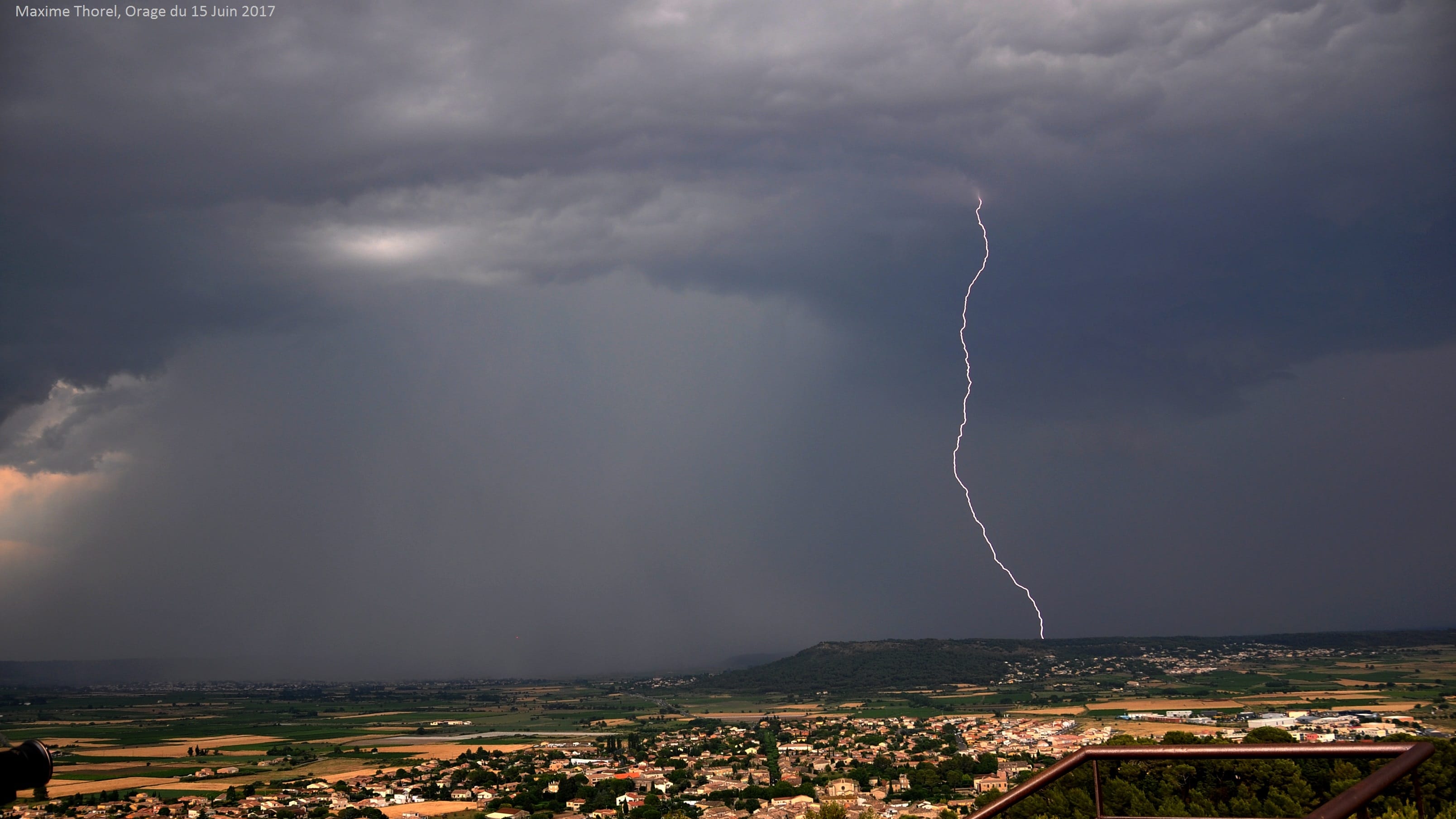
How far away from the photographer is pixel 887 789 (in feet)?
108

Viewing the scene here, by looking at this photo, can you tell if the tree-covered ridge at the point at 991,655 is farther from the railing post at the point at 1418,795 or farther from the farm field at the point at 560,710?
the railing post at the point at 1418,795

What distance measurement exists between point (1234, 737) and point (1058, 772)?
3455cm

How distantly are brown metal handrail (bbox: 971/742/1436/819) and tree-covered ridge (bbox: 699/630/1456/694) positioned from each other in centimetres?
8853

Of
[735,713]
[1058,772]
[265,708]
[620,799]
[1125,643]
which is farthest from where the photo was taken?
[265,708]

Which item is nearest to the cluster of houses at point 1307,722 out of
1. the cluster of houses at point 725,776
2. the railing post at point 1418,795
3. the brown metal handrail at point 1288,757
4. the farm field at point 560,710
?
the cluster of houses at point 725,776

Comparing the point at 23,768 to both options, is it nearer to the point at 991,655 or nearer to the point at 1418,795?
the point at 1418,795

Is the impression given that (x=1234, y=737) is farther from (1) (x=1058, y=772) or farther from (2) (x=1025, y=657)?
(2) (x=1025, y=657)

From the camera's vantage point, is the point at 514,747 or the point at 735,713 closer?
the point at 514,747

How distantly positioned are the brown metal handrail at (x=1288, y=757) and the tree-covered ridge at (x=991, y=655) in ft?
290

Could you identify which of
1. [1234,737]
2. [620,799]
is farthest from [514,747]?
[1234,737]

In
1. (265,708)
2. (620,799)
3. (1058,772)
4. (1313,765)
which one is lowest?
(265,708)

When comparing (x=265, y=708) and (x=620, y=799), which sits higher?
(x=620, y=799)

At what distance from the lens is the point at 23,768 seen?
2.88 meters

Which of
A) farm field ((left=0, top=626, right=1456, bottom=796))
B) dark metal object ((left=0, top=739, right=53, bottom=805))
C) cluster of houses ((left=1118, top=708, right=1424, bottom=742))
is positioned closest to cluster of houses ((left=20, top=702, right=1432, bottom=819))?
cluster of houses ((left=1118, top=708, right=1424, bottom=742))
